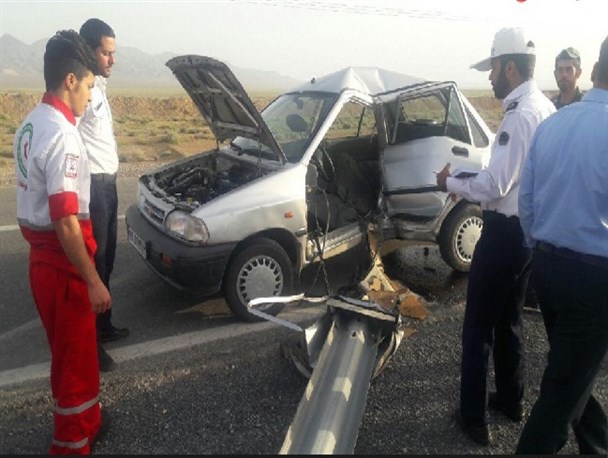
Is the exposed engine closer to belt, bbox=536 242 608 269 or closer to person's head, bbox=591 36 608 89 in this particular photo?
belt, bbox=536 242 608 269

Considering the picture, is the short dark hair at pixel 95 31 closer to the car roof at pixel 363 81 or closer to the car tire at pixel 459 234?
the car roof at pixel 363 81

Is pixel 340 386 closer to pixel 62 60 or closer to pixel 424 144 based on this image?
pixel 62 60

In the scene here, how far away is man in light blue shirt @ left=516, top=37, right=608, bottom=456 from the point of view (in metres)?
2.26

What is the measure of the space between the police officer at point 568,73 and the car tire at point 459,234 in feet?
4.29

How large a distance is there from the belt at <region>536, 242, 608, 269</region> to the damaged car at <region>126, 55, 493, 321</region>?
2.32 meters

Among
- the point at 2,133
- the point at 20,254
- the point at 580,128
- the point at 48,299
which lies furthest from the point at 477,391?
the point at 2,133

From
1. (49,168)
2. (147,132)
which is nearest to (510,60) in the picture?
(49,168)

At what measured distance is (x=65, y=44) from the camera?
108 inches

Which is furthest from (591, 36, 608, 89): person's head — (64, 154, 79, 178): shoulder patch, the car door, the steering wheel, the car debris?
the steering wheel

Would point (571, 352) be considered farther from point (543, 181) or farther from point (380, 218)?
point (380, 218)

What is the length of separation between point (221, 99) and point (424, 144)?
199 cm

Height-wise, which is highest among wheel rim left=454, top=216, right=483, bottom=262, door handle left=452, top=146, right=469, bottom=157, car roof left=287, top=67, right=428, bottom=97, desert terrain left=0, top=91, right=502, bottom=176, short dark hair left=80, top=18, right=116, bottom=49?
short dark hair left=80, top=18, right=116, bottom=49

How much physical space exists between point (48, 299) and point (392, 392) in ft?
6.94

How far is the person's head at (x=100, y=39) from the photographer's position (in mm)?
→ 3885
